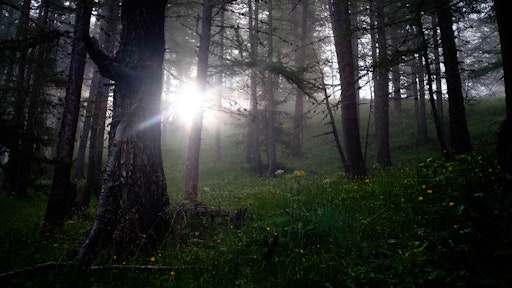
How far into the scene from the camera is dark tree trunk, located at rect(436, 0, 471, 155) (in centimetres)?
1020

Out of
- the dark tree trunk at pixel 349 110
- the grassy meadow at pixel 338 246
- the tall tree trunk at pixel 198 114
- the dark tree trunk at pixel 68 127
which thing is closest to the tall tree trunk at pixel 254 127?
the tall tree trunk at pixel 198 114

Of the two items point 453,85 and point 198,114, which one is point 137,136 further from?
point 453,85

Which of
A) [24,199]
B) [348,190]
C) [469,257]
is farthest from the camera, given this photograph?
[24,199]

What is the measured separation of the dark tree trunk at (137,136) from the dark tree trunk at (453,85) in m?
9.42

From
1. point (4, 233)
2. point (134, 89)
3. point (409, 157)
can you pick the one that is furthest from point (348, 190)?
point (409, 157)

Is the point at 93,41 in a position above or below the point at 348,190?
above

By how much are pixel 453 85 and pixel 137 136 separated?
10.3 meters

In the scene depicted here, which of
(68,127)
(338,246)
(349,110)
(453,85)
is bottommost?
(338,246)

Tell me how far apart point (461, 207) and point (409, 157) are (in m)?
15.5

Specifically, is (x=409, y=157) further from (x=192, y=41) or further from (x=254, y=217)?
(x=192, y=41)

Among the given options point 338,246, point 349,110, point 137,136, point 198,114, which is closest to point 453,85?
point 349,110

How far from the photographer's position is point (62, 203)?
7109 mm

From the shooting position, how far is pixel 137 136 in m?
4.86

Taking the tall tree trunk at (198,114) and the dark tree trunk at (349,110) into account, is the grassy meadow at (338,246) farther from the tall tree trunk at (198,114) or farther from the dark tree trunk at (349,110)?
the tall tree trunk at (198,114)
